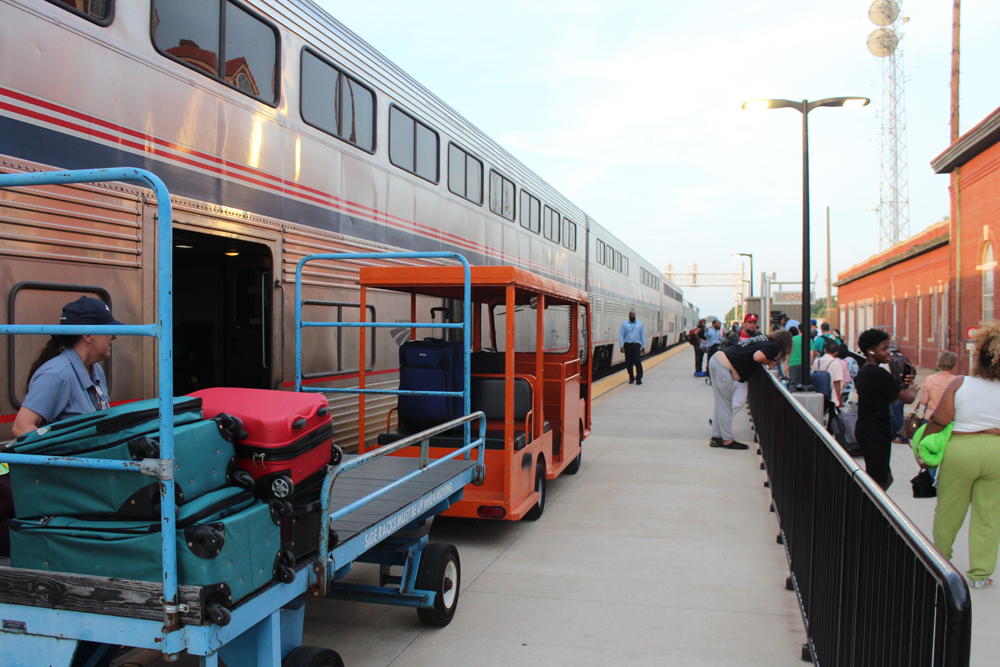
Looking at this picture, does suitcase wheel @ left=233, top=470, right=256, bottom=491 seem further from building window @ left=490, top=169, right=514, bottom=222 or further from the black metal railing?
building window @ left=490, top=169, right=514, bottom=222

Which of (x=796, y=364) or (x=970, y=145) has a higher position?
(x=970, y=145)

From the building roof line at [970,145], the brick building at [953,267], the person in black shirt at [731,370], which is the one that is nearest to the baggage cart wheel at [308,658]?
the person in black shirt at [731,370]

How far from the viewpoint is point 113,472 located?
235cm

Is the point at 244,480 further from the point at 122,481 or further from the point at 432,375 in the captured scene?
the point at 432,375

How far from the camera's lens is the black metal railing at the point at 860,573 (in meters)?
1.91

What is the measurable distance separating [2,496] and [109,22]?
2.91 m

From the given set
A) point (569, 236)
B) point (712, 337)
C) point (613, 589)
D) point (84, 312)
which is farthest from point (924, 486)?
point (712, 337)

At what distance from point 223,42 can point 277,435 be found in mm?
3737

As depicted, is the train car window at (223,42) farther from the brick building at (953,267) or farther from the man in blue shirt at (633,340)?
the brick building at (953,267)

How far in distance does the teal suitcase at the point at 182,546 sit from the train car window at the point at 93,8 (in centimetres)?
299

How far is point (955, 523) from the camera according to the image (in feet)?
15.6

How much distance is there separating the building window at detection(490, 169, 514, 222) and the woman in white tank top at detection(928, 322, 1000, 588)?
6.90m

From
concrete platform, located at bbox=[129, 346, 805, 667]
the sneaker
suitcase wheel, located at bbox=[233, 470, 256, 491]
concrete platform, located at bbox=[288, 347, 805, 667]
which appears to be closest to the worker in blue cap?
suitcase wheel, located at bbox=[233, 470, 256, 491]

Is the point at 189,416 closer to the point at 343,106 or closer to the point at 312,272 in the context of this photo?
the point at 312,272
